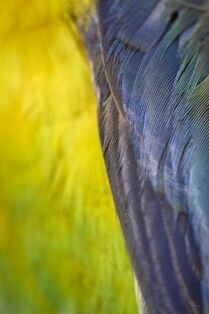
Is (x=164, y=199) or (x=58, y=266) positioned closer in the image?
(x=164, y=199)

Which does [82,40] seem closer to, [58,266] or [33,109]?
[33,109]

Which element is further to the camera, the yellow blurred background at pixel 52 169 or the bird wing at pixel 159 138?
the yellow blurred background at pixel 52 169

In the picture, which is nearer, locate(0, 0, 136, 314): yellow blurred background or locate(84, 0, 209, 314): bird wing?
locate(84, 0, 209, 314): bird wing

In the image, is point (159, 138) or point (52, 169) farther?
point (52, 169)

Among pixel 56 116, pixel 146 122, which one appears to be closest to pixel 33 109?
pixel 56 116
